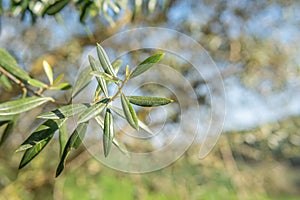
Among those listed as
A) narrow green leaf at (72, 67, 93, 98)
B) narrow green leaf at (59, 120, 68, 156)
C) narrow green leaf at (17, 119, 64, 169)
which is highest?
Answer: narrow green leaf at (17, 119, 64, 169)

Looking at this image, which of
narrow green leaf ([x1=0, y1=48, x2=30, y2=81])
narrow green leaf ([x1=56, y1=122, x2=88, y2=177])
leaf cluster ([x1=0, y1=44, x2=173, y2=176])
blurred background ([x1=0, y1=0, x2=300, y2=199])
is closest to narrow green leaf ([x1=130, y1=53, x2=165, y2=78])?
leaf cluster ([x1=0, y1=44, x2=173, y2=176])

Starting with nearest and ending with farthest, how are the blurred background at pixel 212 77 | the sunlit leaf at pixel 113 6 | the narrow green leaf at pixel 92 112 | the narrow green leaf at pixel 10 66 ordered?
the narrow green leaf at pixel 92 112 < the narrow green leaf at pixel 10 66 < the sunlit leaf at pixel 113 6 < the blurred background at pixel 212 77

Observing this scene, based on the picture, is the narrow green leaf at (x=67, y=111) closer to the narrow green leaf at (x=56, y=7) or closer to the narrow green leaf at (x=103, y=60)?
the narrow green leaf at (x=103, y=60)

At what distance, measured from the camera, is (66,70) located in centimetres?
209

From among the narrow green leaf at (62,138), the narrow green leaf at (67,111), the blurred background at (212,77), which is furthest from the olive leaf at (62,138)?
the blurred background at (212,77)

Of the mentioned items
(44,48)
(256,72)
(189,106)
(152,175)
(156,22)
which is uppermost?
(44,48)

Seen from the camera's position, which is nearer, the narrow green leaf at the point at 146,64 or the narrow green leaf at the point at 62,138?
the narrow green leaf at the point at 146,64

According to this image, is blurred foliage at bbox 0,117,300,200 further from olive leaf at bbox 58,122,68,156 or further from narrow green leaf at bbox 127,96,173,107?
narrow green leaf at bbox 127,96,173,107

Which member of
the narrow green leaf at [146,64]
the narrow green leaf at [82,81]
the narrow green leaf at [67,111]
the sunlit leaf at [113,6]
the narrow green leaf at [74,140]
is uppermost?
the narrow green leaf at [146,64]

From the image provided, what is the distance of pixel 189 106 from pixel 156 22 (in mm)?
441

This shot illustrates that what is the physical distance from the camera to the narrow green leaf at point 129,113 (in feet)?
1.46

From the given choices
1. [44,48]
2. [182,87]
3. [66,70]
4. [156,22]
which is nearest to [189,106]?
[182,87]

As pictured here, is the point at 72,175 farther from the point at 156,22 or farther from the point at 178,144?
the point at 156,22

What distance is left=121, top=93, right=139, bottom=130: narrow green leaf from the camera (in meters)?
0.45
